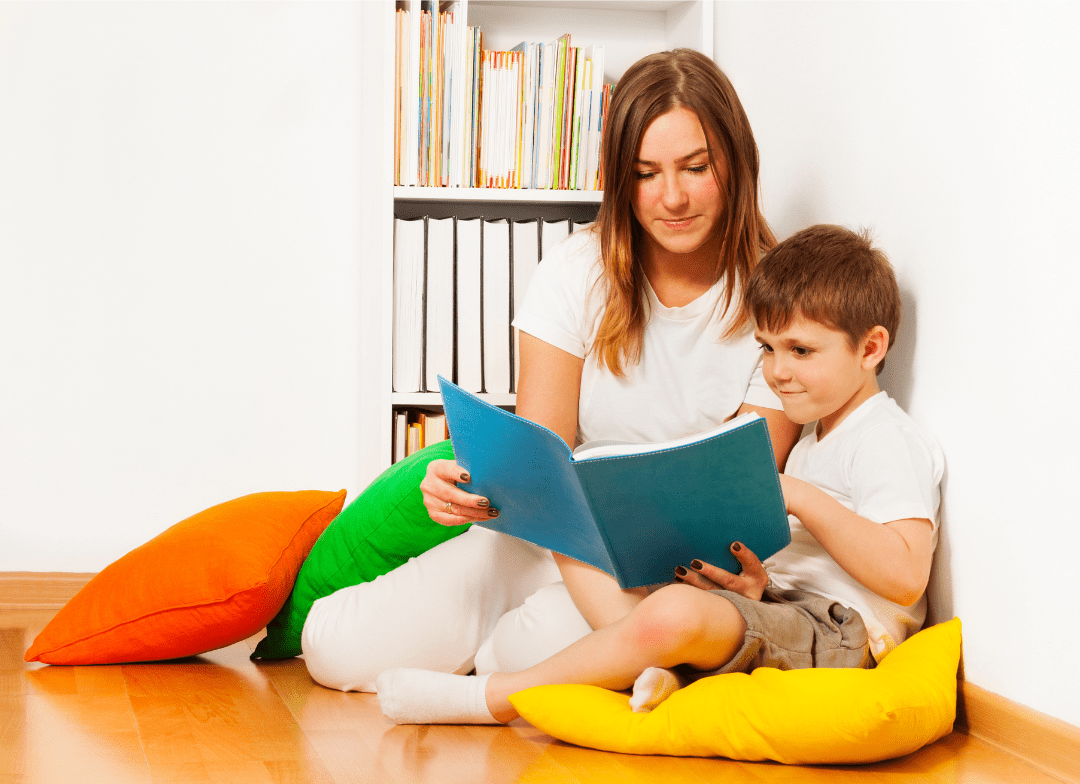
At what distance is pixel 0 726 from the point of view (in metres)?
1.03

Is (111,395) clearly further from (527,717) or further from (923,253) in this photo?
(923,253)

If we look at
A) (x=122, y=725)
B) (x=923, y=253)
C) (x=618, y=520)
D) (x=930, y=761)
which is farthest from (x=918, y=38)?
(x=122, y=725)

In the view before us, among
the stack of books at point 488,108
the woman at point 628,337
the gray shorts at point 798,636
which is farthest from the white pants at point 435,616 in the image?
the stack of books at point 488,108

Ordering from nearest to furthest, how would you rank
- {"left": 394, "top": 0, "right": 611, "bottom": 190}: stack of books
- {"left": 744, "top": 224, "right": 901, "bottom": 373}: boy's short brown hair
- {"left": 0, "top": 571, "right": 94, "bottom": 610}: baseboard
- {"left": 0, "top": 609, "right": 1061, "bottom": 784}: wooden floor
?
{"left": 0, "top": 609, "right": 1061, "bottom": 784}: wooden floor
{"left": 744, "top": 224, "right": 901, "bottom": 373}: boy's short brown hair
{"left": 394, "top": 0, "right": 611, "bottom": 190}: stack of books
{"left": 0, "top": 571, "right": 94, "bottom": 610}: baseboard

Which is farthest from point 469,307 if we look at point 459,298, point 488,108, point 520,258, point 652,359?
point 652,359

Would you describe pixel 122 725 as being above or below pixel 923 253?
below

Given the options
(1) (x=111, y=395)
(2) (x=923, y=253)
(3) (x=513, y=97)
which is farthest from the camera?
(1) (x=111, y=395)

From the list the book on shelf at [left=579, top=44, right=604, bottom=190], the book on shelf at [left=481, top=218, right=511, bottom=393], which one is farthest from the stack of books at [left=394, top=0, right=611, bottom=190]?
the book on shelf at [left=481, top=218, right=511, bottom=393]

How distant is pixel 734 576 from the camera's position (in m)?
1.05

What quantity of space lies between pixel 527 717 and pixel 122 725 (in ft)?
1.45

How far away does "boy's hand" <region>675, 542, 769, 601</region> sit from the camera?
1.04 metres

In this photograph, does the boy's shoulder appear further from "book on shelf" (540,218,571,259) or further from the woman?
"book on shelf" (540,218,571,259)

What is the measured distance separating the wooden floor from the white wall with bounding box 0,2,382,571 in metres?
0.68

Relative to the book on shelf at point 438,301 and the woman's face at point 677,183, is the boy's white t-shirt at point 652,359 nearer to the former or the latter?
the woman's face at point 677,183
